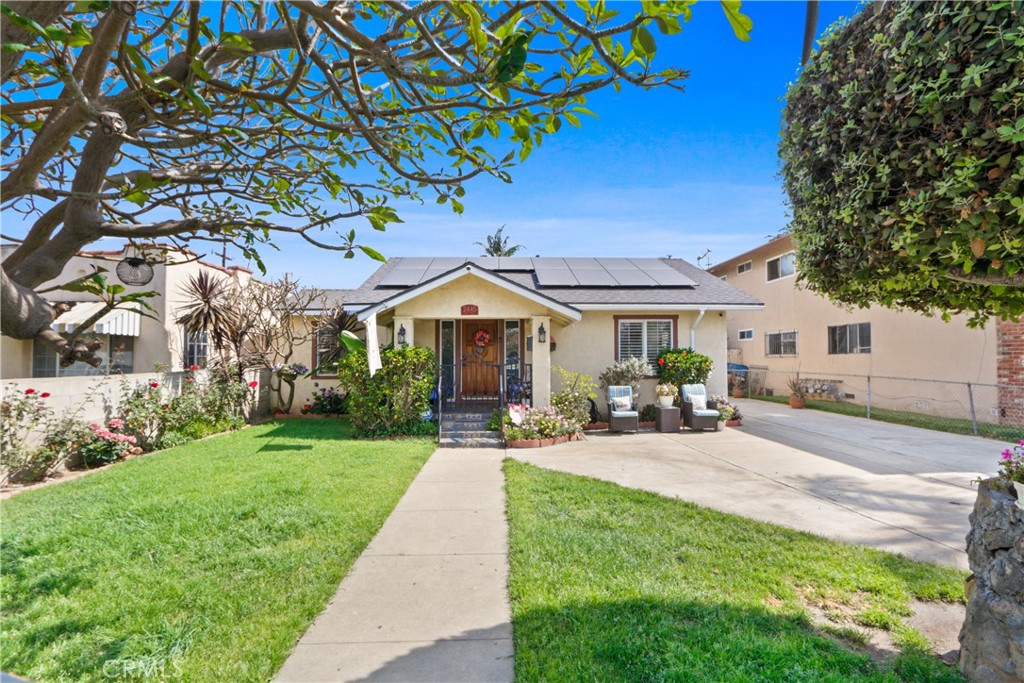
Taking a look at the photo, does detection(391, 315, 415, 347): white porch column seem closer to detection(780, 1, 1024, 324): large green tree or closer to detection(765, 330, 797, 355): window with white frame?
detection(780, 1, 1024, 324): large green tree

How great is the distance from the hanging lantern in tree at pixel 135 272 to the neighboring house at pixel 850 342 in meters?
8.84

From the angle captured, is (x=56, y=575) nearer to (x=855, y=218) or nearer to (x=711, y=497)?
(x=855, y=218)

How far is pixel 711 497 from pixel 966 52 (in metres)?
5.97

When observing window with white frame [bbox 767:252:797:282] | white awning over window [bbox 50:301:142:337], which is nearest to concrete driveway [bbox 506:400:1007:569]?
window with white frame [bbox 767:252:797:282]

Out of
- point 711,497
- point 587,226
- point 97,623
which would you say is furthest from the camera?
point 587,226

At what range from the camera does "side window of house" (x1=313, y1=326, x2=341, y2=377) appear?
1541 cm

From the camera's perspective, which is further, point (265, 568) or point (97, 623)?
point (265, 568)

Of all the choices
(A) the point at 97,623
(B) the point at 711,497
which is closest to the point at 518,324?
(B) the point at 711,497

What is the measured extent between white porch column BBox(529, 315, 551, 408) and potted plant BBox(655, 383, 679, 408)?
322cm

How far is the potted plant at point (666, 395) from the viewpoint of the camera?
13.3 metres

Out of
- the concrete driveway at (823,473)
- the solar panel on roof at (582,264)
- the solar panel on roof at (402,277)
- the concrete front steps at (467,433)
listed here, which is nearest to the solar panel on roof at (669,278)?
the solar panel on roof at (582,264)

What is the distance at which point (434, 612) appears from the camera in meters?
3.91

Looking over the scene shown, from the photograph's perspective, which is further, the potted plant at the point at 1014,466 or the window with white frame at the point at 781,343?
the window with white frame at the point at 781,343

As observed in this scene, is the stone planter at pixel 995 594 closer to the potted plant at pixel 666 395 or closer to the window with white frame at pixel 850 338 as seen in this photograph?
the potted plant at pixel 666 395
